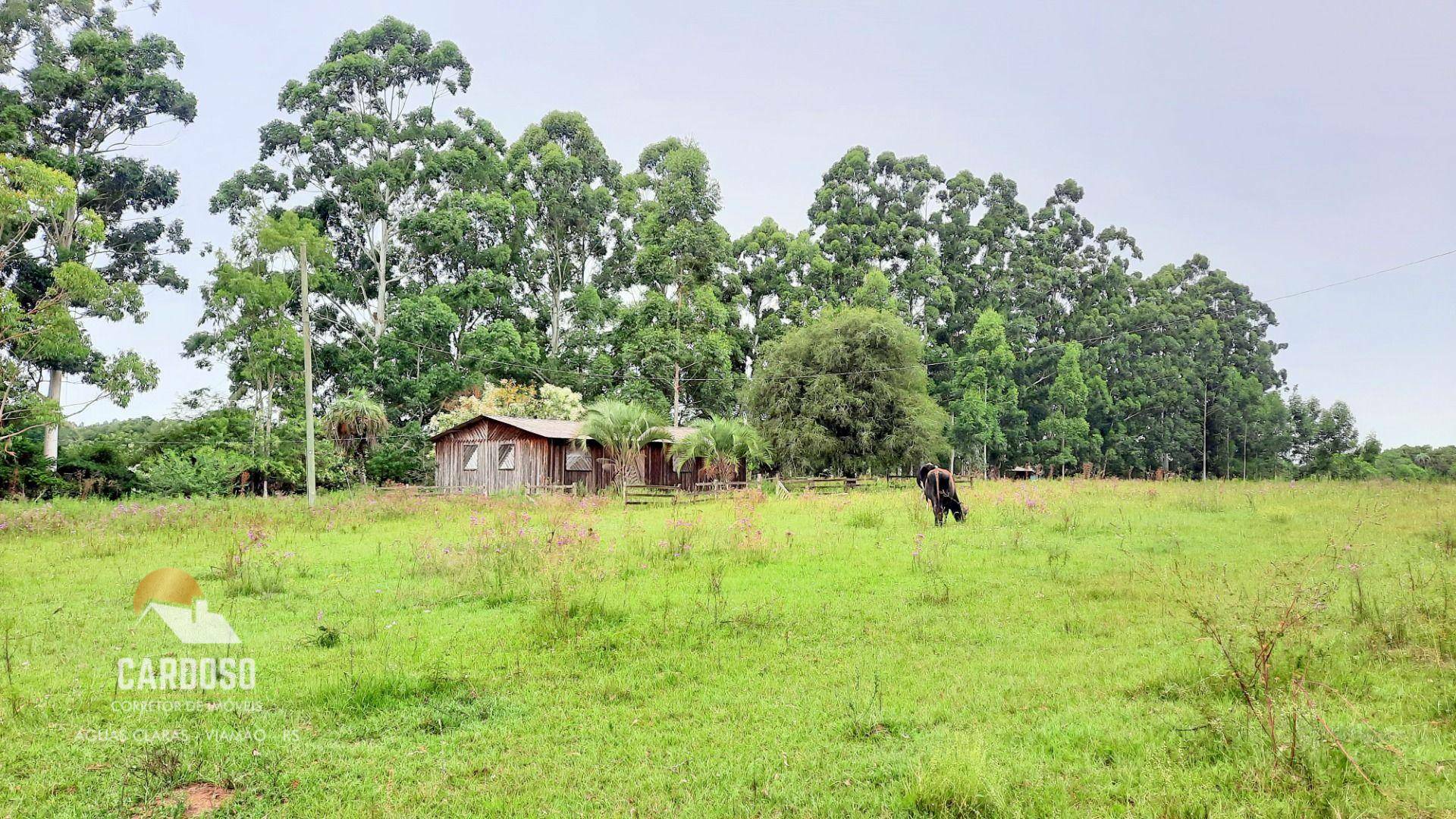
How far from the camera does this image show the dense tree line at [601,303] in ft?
100

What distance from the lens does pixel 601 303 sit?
4559 cm

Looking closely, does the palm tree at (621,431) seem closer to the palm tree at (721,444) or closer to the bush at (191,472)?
the palm tree at (721,444)

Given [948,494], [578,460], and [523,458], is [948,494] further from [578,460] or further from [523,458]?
[523,458]

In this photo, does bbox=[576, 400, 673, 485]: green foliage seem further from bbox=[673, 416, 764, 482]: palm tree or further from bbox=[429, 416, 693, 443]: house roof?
bbox=[673, 416, 764, 482]: palm tree

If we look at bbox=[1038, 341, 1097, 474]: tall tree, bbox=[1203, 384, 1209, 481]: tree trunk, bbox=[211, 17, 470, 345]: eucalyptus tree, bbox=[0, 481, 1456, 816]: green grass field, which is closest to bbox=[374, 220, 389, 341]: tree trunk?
bbox=[211, 17, 470, 345]: eucalyptus tree

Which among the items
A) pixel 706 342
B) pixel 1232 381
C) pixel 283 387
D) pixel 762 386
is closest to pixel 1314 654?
pixel 762 386

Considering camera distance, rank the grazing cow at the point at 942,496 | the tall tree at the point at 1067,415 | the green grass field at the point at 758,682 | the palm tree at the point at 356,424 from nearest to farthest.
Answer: the green grass field at the point at 758,682 < the grazing cow at the point at 942,496 < the palm tree at the point at 356,424 < the tall tree at the point at 1067,415

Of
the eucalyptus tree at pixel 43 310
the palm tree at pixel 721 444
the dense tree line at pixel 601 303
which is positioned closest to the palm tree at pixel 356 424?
the dense tree line at pixel 601 303

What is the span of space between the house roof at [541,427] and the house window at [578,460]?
84 centimetres

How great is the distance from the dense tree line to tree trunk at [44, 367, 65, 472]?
13cm

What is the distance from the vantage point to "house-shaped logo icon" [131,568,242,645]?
7.55 metres

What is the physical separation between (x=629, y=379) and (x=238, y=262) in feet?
65.0

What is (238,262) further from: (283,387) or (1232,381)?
(1232,381)

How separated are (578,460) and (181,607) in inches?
878
